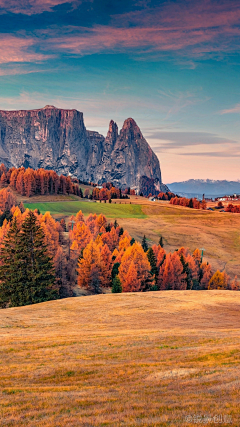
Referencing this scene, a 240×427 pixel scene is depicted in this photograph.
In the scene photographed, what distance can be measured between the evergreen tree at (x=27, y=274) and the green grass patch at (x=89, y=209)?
109m

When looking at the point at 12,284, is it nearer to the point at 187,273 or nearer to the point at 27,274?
the point at 27,274

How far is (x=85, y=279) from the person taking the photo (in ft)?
243

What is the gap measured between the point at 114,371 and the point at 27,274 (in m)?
37.6

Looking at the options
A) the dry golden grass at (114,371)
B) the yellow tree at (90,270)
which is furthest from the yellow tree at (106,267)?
the dry golden grass at (114,371)

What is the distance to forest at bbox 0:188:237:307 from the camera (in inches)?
2013

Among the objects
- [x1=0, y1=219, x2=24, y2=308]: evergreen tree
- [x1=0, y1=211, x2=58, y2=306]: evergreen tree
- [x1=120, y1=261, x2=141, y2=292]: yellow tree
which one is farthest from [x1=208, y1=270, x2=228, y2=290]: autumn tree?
[x1=0, y1=219, x2=24, y2=308]: evergreen tree

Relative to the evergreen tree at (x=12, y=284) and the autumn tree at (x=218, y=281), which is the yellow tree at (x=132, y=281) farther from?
the autumn tree at (x=218, y=281)

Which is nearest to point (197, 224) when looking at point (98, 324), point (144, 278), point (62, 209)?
point (62, 209)

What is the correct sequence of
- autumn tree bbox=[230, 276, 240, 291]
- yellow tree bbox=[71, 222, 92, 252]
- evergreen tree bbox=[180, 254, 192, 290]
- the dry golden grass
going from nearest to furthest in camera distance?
the dry golden grass, evergreen tree bbox=[180, 254, 192, 290], autumn tree bbox=[230, 276, 240, 291], yellow tree bbox=[71, 222, 92, 252]

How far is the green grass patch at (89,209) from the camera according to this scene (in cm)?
17160

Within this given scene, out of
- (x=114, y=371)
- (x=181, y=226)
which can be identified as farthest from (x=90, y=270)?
(x=181, y=226)

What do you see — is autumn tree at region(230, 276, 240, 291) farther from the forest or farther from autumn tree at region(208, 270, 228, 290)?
autumn tree at region(208, 270, 228, 290)

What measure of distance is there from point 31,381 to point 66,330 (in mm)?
12915

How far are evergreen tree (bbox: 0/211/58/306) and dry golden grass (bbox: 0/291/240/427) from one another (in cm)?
1505
